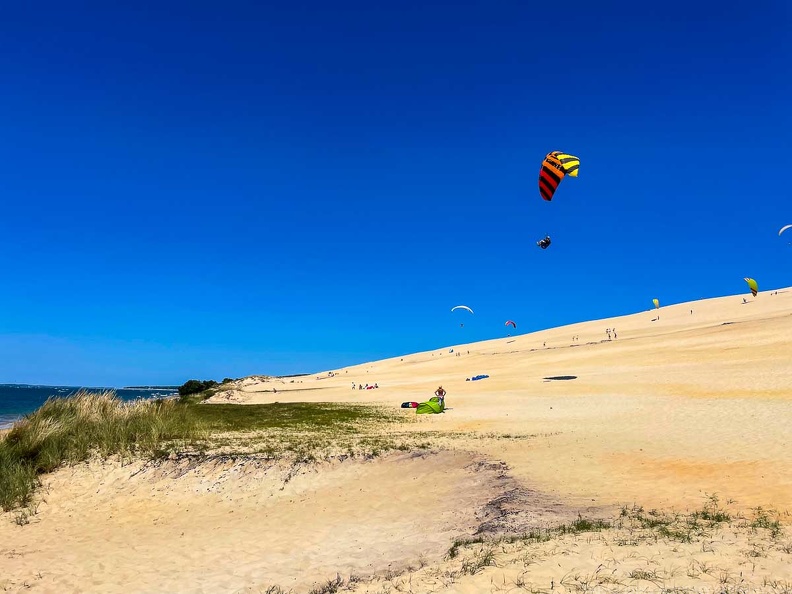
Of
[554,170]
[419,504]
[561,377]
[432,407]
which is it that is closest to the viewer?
[419,504]

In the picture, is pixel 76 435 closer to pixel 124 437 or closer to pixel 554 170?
pixel 124 437

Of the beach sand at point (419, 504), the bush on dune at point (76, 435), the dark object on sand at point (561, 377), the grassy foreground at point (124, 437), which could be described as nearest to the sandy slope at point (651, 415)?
the beach sand at point (419, 504)

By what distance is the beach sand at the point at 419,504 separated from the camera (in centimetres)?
849

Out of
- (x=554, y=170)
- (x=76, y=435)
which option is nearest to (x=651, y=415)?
(x=554, y=170)

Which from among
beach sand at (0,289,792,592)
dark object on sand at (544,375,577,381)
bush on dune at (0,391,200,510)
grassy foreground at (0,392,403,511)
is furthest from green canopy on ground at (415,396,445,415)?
dark object on sand at (544,375,577,381)

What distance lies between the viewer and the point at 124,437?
1983 centimetres

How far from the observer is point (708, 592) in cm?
624

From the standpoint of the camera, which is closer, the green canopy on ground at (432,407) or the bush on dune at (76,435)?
the bush on dune at (76,435)

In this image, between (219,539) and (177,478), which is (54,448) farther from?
(219,539)

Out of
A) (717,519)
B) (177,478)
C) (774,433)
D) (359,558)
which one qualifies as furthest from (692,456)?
(177,478)

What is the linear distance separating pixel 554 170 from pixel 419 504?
20662 millimetres

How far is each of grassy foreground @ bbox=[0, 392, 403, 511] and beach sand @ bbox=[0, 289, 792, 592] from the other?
3.56ft

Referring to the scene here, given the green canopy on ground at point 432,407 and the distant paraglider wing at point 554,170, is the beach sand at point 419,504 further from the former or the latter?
the distant paraglider wing at point 554,170

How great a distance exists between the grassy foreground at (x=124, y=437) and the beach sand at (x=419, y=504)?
1084mm
